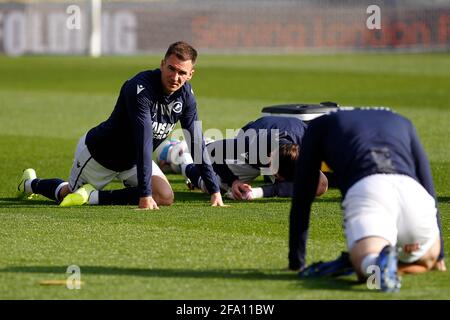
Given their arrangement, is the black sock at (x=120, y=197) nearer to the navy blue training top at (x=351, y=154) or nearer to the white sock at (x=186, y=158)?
the white sock at (x=186, y=158)

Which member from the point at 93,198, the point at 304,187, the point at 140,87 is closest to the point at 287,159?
the point at 140,87

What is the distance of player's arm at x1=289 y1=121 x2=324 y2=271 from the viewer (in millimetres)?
7191

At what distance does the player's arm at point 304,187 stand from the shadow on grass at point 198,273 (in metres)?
0.25

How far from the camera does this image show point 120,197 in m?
10.7

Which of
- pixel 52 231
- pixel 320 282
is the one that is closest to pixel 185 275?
pixel 320 282

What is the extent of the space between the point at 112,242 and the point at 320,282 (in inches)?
82.3

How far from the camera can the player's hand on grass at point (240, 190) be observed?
11102mm

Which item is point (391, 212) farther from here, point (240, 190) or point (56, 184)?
point (56, 184)

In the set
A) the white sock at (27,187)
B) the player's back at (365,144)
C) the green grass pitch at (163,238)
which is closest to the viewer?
the green grass pitch at (163,238)

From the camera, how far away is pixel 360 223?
264 inches

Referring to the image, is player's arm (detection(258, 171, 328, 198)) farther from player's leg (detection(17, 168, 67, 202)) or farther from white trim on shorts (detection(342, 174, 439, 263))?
white trim on shorts (detection(342, 174, 439, 263))

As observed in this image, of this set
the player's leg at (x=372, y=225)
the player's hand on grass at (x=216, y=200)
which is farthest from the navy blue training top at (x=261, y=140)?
the player's leg at (x=372, y=225)

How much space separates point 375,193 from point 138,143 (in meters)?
3.52
